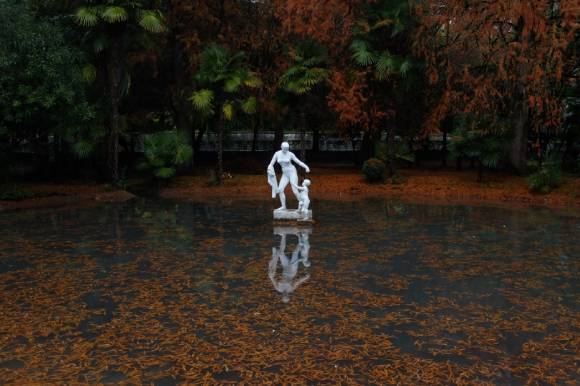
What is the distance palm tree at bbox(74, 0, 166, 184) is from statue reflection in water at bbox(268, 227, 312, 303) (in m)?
11.1

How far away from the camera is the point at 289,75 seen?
25.8 metres

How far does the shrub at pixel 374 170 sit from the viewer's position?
2714 centimetres

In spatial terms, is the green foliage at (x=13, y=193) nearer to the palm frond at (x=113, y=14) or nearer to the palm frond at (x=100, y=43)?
the palm frond at (x=100, y=43)

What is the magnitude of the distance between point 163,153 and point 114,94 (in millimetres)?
3235

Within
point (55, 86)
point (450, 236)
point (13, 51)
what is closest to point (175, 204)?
point (55, 86)

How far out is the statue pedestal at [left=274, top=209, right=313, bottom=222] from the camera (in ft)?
57.5

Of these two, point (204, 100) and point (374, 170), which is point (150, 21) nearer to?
point (204, 100)

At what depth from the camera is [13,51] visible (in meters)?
21.0

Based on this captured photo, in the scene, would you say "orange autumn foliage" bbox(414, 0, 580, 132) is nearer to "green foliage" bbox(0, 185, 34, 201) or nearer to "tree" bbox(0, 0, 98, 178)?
"tree" bbox(0, 0, 98, 178)

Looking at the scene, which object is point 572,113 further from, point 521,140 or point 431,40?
point 431,40

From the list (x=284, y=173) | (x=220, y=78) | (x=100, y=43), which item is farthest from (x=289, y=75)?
(x=284, y=173)

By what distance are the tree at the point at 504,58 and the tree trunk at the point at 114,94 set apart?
472 inches

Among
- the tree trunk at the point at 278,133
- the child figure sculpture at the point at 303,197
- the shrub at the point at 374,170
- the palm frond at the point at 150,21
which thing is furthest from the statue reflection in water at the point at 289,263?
the tree trunk at the point at 278,133

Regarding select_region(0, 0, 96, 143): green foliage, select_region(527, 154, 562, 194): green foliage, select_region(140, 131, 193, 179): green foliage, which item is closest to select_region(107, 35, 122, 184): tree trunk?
select_region(140, 131, 193, 179): green foliage
